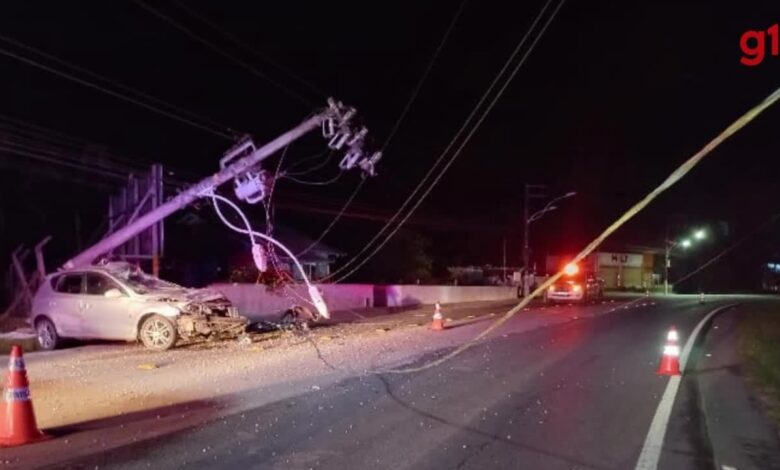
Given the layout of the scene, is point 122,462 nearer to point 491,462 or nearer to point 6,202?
point 491,462

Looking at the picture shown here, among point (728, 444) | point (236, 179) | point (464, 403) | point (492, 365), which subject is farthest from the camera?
point (236, 179)

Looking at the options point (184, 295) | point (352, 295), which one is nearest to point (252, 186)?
point (184, 295)

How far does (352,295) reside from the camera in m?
36.8

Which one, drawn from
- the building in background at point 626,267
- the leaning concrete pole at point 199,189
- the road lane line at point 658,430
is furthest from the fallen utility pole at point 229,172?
the building in background at point 626,267

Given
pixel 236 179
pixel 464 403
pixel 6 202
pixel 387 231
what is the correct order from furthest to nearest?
1. pixel 387 231
2. pixel 6 202
3. pixel 236 179
4. pixel 464 403

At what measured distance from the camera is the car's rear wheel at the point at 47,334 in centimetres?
1673

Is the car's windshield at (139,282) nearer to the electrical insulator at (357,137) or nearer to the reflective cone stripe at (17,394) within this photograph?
the electrical insulator at (357,137)

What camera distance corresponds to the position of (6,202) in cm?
2772

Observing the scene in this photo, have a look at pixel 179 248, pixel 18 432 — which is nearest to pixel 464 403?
pixel 18 432

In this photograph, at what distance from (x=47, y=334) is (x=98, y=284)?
5.54ft

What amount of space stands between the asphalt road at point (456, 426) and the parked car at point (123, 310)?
5252 mm

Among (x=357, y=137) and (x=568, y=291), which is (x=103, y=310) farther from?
(x=568, y=291)

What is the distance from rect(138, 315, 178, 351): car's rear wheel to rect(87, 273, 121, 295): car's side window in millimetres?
1167

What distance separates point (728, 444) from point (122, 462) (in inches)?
227
